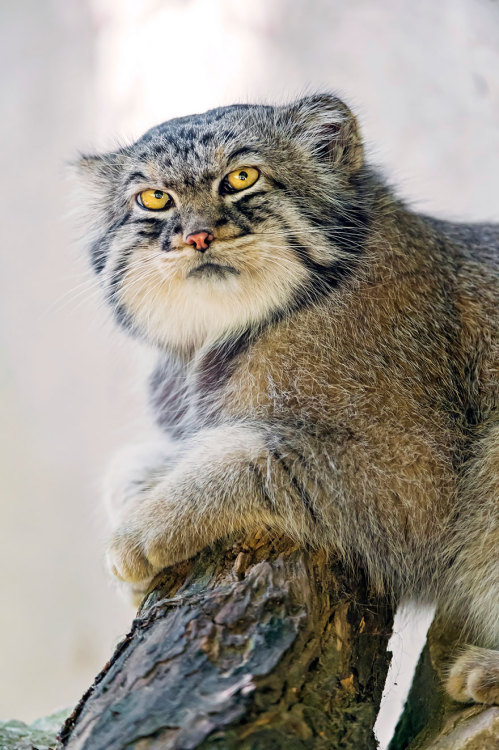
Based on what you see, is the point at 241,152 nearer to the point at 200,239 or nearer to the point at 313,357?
the point at 200,239

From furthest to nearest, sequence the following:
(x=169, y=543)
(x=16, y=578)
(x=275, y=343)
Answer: (x=16, y=578) < (x=275, y=343) < (x=169, y=543)

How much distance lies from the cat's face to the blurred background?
1757 mm

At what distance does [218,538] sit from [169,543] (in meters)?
0.15

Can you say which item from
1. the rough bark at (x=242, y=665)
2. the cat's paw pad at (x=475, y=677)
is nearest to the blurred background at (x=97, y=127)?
the rough bark at (x=242, y=665)

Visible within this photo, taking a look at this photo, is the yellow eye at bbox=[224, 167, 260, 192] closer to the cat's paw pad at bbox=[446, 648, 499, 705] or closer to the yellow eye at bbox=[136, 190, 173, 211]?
the yellow eye at bbox=[136, 190, 173, 211]

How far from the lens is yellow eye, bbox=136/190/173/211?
2554 mm

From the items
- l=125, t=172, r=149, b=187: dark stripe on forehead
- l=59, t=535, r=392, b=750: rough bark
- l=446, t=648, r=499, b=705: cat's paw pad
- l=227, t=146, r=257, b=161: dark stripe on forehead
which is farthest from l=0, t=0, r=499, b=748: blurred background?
l=446, t=648, r=499, b=705: cat's paw pad

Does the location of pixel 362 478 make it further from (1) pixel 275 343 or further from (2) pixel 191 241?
(2) pixel 191 241

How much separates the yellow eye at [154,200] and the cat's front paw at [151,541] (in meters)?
0.97

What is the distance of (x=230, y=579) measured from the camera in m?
2.12

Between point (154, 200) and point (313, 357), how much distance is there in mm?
753

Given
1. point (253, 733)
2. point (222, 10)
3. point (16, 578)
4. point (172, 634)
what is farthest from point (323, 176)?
point (16, 578)

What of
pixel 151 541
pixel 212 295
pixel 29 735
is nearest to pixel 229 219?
pixel 212 295

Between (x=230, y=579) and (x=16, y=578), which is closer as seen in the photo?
(x=230, y=579)
